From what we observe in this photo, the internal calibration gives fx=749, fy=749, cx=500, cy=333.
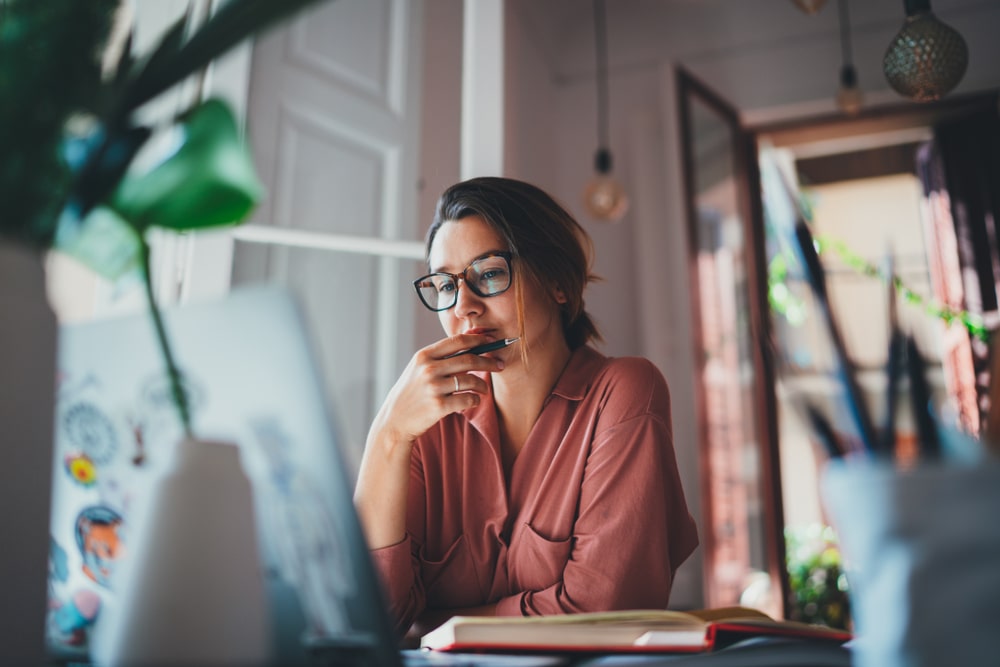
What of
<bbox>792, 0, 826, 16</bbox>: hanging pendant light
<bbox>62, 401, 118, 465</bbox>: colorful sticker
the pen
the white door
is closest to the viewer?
<bbox>62, 401, 118, 465</bbox>: colorful sticker

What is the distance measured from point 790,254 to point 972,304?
11.1 ft

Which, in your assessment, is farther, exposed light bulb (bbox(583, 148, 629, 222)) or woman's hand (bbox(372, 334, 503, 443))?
exposed light bulb (bbox(583, 148, 629, 222))

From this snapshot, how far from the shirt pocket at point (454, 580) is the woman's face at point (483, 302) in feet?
0.98

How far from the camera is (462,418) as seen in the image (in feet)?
3.91

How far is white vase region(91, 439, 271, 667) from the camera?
0.35 m

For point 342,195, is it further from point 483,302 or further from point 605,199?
point 605,199

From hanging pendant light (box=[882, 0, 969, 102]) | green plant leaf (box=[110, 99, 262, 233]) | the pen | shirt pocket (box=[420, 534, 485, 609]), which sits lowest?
shirt pocket (box=[420, 534, 485, 609])

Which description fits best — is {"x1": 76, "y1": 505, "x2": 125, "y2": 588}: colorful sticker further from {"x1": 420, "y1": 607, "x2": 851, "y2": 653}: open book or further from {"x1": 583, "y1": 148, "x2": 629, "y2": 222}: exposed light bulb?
{"x1": 583, "y1": 148, "x2": 629, "y2": 222}: exposed light bulb

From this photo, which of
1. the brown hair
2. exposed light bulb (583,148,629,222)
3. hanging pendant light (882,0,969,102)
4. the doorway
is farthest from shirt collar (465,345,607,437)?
the doorway

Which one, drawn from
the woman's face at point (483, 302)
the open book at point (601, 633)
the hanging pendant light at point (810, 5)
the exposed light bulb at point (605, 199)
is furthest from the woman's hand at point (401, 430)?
the exposed light bulb at point (605, 199)

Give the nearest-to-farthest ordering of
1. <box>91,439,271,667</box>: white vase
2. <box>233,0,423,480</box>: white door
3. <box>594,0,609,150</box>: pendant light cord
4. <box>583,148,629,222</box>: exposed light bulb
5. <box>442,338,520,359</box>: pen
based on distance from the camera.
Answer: <box>91,439,271,667</box>: white vase, <box>442,338,520,359</box>: pen, <box>233,0,423,480</box>: white door, <box>583,148,629,222</box>: exposed light bulb, <box>594,0,609,150</box>: pendant light cord

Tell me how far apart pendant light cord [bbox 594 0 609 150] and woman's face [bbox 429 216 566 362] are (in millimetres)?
2940

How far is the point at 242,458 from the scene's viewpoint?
401 mm

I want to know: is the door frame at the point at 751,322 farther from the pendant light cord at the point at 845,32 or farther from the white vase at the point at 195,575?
the white vase at the point at 195,575
